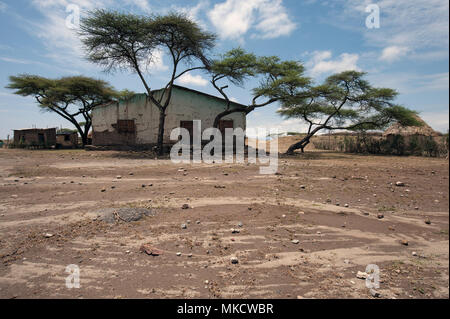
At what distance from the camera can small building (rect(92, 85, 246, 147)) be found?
51.8ft

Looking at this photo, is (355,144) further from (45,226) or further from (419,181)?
(45,226)

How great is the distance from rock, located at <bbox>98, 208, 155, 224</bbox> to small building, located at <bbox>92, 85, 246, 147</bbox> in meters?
12.3

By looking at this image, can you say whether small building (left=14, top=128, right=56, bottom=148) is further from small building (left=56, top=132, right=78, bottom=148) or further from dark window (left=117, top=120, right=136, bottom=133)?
dark window (left=117, top=120, right=136, bottom=133)

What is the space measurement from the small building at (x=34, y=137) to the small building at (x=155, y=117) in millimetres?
5303

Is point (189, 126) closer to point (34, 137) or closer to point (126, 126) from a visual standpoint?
point (126, 126)

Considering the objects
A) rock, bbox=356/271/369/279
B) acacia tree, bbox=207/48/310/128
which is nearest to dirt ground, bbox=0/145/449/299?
rock, bbox=356/271/369/279

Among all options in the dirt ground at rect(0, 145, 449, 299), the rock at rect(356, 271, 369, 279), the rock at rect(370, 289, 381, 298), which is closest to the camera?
the rock at rect(370, 289, 381, 298)

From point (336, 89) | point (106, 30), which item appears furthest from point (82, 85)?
point (336, 89)

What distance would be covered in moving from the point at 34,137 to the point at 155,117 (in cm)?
1146

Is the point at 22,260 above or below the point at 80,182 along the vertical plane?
below

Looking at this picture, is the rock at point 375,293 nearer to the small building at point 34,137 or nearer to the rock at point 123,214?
the rock at point 123,214

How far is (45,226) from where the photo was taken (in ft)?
10.6
